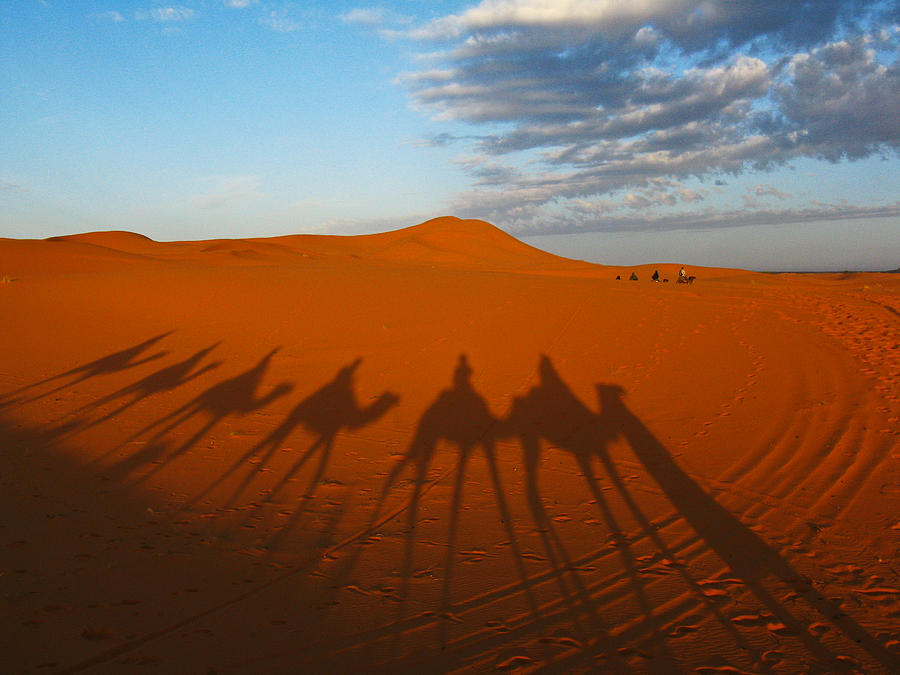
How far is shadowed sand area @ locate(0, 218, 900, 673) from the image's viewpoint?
405cm

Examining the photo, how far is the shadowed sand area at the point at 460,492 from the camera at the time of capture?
405 cm

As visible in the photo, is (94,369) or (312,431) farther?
(94,369)

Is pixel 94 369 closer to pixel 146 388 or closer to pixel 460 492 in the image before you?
pixel 146 388

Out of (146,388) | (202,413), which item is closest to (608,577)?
(202,413)

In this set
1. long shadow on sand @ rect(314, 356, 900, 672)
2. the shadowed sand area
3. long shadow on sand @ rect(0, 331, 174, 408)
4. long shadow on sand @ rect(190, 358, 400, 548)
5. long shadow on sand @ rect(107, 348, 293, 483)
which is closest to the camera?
long shadow on sand @ rect(314, 356, 900, 672)

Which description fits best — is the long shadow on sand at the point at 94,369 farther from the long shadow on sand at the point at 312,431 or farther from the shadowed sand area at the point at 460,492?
the long shadow on sand at the point at 312,431

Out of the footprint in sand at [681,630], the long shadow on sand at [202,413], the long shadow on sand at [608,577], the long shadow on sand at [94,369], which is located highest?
the long shadow on sand at [94,369]

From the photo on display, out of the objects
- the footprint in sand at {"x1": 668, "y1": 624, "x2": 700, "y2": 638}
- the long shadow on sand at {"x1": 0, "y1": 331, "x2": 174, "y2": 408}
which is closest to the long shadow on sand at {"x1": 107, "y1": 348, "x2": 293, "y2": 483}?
the long shadow on sand at {"x1": 0, "y1": 331, "x2": 174, "y2": 408}

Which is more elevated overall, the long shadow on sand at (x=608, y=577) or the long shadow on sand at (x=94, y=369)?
the long shadow on sand at (x=94, y=369)

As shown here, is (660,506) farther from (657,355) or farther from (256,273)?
(256,273)

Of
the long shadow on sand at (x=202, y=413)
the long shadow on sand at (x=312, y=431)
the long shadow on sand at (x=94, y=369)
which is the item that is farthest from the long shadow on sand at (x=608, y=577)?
the long shadow on sand at (x=94, y=369)

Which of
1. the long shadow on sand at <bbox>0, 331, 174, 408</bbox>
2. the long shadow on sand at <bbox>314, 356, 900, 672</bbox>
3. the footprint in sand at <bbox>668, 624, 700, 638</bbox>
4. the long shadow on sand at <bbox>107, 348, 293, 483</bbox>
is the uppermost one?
the long shadow on sand at <bbox>0, 331, 174, 408</bbox>

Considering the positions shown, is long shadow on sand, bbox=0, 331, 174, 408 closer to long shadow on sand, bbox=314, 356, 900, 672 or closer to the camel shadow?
the camel shadow

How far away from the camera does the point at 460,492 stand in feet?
23.5
